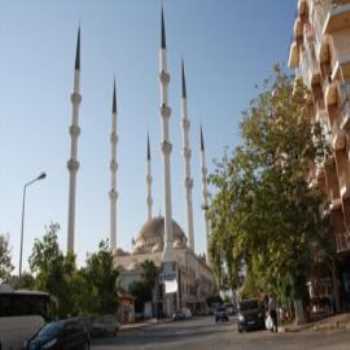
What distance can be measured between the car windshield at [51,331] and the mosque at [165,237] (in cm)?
3534

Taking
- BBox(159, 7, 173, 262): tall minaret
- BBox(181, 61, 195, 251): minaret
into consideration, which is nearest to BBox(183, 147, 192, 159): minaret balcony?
BBox(181, 61, 195, 251): minaret

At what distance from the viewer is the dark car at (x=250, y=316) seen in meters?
25.5

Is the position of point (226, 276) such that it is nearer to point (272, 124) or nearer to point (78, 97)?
point (272, 124)

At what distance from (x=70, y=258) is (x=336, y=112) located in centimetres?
2410

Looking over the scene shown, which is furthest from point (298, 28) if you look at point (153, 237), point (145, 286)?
point (153, 237)

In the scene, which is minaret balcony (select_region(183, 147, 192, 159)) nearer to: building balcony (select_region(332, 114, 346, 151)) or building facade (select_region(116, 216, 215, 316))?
building facade (select_region(116, 216, 215, 316))

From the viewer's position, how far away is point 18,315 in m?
21.0

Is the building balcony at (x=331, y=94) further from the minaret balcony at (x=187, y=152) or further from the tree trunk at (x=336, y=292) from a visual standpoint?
the minaret balcony at (x=187, y=152)

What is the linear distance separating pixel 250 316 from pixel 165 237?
166 ft

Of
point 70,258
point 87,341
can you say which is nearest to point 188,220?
point 70,258

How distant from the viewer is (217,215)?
81.3 ft

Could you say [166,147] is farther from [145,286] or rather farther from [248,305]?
[248,305]

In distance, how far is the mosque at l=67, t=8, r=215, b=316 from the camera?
6488cm

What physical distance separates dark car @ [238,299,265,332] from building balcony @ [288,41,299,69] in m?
17.6
